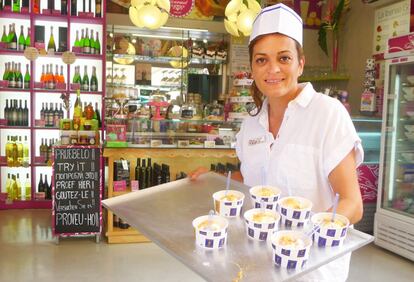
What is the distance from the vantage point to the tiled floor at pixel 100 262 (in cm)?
381

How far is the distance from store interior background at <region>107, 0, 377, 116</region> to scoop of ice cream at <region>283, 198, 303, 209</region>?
17.0 ft

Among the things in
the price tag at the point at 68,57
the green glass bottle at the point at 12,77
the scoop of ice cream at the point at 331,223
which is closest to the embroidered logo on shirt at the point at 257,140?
the scoop of ice cream at the point at 331,223

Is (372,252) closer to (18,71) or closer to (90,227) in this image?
(90,227)

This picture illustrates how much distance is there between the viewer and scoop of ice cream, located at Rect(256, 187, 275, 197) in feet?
4.97

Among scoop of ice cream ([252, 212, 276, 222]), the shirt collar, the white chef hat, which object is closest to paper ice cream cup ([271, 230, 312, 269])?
scoop of ice cream ([252, 212, 276, 222])

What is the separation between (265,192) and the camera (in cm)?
154

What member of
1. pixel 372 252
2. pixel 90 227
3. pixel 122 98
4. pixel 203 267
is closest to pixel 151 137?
pixel 122 98

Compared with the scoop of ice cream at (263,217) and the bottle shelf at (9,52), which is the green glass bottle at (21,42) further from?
the scoop of ice cream at (263,217)

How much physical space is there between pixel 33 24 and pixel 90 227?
10.6 ft

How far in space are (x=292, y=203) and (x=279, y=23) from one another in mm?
630

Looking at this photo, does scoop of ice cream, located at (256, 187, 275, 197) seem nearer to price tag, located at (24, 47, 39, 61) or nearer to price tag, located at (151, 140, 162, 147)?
price tag, located at (151, 140, 162, 147)

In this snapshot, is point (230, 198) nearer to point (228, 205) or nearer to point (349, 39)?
point (228, 205)

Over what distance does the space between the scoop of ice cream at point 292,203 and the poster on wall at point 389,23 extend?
16.1 ft

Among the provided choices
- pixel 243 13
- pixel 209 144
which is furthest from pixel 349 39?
pixel 209 144
